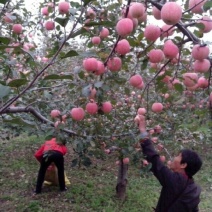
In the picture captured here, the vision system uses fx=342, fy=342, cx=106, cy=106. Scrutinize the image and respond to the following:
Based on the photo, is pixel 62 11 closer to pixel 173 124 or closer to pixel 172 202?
pixel 172 202

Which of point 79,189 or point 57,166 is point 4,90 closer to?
point 57,166

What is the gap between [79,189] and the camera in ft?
15.1

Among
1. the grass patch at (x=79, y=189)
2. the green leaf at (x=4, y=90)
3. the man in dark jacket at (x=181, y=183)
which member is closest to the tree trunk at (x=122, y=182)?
the grass patch at (x=79, y=189)

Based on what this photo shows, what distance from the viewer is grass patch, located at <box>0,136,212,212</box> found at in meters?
4.13

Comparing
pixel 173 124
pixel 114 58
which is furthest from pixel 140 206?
pixel 114 58

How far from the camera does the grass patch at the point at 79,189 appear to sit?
13.6ft

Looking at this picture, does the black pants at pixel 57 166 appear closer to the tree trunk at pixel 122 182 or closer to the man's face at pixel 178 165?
the tree trunk at pixel 122 182

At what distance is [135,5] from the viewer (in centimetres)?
119

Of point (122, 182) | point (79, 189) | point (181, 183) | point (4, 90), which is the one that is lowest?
point (79, 189)

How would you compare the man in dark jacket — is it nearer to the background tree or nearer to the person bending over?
the background tree

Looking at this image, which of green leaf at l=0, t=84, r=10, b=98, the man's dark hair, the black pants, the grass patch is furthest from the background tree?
the grass patch

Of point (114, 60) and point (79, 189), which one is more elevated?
point (114, 60)

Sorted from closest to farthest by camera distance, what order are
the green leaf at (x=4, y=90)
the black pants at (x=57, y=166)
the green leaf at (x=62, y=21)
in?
1. the green leaf at (x=4, y=90)
2. the green leaf at (x=62, y=21)
3. the black pants at (x=57, y=166)

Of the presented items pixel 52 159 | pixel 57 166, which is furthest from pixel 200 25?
pixel 57 166
